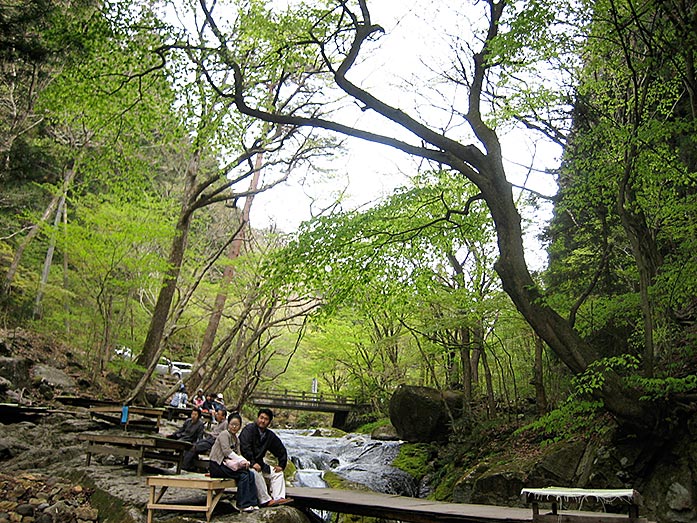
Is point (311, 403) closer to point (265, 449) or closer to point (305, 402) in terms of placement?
point (305, 402)

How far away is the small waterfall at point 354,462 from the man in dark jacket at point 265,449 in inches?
311

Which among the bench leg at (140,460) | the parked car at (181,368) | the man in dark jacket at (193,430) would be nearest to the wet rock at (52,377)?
the man in dark jacket at (193,430)

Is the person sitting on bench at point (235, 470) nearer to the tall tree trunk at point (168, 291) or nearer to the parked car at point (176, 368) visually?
the tall tree trunk at point (168, 291)

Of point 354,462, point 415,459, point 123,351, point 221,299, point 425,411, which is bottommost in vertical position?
point 354,462

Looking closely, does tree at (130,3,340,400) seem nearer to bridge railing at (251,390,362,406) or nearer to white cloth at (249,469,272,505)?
white cloth at (249,469,272,505)

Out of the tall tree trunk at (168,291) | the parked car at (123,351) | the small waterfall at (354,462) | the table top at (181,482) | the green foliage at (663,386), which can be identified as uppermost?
the tall tree trunk at (168,291)

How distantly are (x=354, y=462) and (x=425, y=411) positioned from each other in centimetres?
320

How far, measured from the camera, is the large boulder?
17.3m

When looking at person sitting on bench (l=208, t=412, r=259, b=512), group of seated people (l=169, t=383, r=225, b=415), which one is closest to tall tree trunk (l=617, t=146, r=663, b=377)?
person sitting on bench (l=208, t=412, r=259, b=512)

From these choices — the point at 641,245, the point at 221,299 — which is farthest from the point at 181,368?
the point at 641,245

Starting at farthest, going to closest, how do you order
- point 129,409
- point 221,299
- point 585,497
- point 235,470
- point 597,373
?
point 221,299 → point 129,409 → point 597,373 → point 235,470 → point 585,497

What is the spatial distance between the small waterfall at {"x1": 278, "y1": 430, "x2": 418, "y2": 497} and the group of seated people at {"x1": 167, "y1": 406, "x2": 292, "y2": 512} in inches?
312

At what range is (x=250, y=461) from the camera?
270 inches

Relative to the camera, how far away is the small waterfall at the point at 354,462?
15109mm
